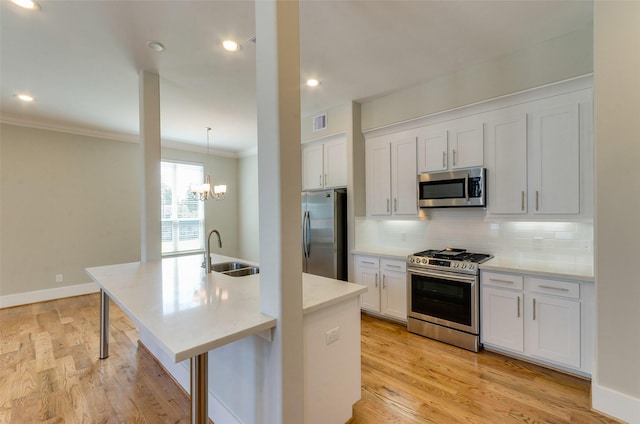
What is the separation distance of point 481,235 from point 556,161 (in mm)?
1057

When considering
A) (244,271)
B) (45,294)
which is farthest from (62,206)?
(244,271)

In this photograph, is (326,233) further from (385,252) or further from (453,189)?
(453,189)

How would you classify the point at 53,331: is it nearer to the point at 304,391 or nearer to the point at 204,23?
the point at 304,391

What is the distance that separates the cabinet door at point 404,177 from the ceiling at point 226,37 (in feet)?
2.38

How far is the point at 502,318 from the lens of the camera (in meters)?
2.74

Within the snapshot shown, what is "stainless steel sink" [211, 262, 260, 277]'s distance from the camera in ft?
9.16

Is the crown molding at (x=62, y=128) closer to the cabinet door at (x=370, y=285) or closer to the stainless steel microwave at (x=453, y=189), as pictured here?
the cabinet door at (x=370, y=285)

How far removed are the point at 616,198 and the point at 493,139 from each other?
4.19 ft

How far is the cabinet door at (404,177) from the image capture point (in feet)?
11.9

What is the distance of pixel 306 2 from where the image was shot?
2047mm

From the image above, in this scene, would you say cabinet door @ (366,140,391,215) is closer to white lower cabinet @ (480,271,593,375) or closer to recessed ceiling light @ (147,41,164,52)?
white lower cabinet @ (480,271,593,375)

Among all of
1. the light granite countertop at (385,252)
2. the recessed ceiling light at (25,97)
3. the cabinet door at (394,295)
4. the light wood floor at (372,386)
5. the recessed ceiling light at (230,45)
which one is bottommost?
the light wood floor at (372,386)

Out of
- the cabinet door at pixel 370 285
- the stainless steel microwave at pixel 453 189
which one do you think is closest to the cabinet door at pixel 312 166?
the cabinet door at pixel 370 285

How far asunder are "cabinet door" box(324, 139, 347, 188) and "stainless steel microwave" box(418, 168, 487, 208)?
3.63 feet
